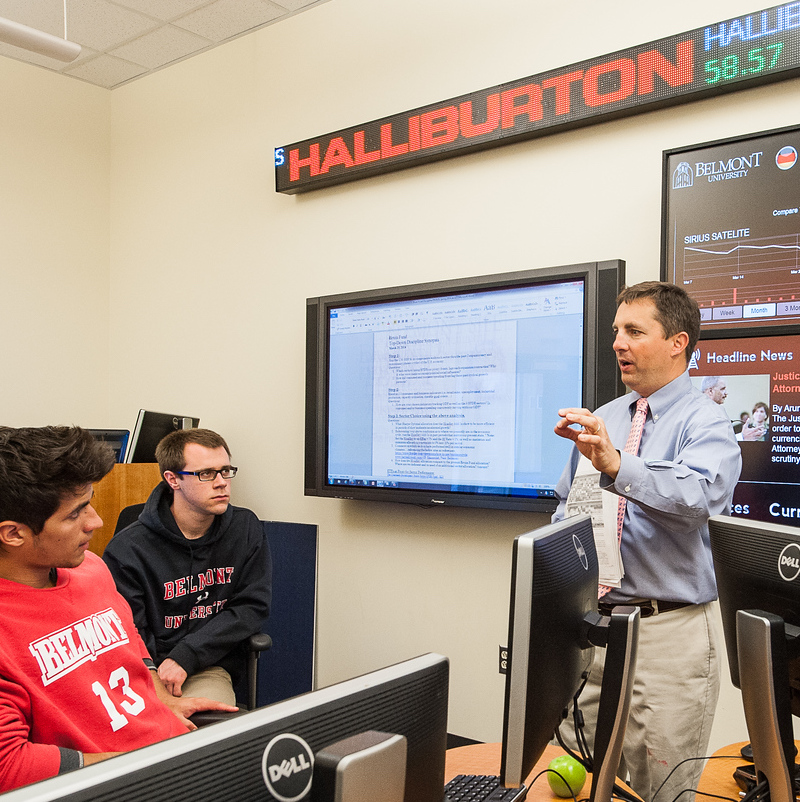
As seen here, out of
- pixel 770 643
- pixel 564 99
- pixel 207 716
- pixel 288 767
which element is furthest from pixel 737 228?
pixel 288 767

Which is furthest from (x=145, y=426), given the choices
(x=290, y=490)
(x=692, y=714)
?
(x=692, y=714)

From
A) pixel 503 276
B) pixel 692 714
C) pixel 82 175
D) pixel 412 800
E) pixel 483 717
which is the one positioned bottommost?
pixel 483 717

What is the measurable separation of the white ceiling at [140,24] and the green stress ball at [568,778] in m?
3.47

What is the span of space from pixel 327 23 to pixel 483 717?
306 cm

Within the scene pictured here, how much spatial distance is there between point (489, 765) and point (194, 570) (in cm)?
134

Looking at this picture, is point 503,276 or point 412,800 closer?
point 412,800

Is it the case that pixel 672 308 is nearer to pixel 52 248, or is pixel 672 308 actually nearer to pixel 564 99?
pixel 564 99

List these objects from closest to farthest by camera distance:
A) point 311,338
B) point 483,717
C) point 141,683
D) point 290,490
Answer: point 141,683
point 483,717
point 311,338
point 290,490

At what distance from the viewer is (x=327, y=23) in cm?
366

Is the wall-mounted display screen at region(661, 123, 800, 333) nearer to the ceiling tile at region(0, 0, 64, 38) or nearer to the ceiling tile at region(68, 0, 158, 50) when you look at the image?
the ceiling tile at region(68, 0, 158, 50)

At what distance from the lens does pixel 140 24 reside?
391 centimetres

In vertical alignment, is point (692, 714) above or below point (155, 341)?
below

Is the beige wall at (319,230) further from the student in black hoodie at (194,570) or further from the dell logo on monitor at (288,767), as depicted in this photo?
the dell logo on monitor at (288,767)

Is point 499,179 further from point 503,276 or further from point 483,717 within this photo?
point 483,717
